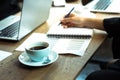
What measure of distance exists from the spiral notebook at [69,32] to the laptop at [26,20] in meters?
0.10

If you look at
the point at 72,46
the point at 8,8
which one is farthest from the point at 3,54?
the point at 8,8

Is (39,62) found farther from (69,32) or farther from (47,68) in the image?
(69,32)

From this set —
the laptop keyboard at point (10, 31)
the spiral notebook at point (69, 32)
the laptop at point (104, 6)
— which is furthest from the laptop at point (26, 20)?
the laptop at point (104, 6)

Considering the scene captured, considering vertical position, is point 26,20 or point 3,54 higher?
point 26,20

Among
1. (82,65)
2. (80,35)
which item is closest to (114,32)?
(80,35)

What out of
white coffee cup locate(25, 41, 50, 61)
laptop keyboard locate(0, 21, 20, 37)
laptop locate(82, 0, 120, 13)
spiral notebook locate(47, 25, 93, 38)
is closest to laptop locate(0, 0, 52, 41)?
laptop keyboard locate(0, 21, 20, 37)

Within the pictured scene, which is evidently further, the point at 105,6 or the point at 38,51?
the point at 105,6

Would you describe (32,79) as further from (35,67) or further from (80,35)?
(80,35)

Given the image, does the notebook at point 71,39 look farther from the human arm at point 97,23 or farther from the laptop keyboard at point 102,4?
the laptop keyboard at point 102,4

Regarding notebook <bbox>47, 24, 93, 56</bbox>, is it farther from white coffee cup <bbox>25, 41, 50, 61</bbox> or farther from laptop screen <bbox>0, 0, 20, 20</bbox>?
laptop screen <bbox>0, 0, 20, 20</bbox>

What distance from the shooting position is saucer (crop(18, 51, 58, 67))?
1015mm

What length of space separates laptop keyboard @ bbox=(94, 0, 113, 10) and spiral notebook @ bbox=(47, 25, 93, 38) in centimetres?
45

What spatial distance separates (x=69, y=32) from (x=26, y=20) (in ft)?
0.75

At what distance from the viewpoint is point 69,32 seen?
51.0 inches
